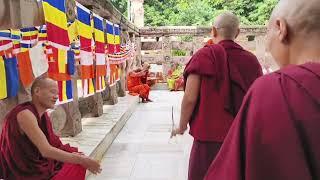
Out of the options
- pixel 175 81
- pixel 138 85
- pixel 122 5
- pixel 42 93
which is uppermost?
pixel 122 5

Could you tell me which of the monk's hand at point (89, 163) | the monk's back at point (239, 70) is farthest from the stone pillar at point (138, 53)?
the monk's hand at point (89, 163)

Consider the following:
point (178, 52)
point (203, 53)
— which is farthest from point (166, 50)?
point (203, 53)

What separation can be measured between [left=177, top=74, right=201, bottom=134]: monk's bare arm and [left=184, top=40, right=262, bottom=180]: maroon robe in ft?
0.11

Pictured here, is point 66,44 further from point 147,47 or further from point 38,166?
point 147,47

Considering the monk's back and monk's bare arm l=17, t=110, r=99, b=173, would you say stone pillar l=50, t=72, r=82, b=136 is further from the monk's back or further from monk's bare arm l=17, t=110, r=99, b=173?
the monk's back

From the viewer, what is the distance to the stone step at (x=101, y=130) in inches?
214

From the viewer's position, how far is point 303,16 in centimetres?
124

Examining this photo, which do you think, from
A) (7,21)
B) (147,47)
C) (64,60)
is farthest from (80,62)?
(147,47)

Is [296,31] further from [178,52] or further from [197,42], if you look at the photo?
[178,52]

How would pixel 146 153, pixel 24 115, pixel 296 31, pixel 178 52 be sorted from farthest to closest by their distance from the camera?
pixel 178 52 → pixel 146 153 → pixel 24 115 → pixel 296 31

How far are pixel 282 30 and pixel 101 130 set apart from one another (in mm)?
5452

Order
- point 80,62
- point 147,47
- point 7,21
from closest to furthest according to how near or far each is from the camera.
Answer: point 7,21 < point 80,62 < point 147,47

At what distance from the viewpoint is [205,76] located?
2.91m

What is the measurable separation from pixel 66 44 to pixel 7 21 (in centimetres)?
171
